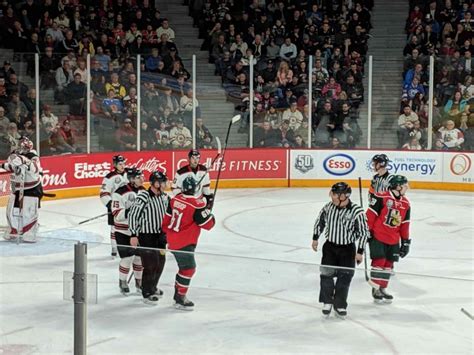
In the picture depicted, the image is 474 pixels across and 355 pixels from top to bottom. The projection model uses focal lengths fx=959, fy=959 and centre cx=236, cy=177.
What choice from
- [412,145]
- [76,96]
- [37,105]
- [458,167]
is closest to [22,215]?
[37,105]

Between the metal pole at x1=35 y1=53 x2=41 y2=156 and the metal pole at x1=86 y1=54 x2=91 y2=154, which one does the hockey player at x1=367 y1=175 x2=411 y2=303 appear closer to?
the metal pole at x1=35 y1=53 x2=41 y2=156

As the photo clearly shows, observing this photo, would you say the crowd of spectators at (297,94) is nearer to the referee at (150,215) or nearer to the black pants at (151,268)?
the referee at (150,215)

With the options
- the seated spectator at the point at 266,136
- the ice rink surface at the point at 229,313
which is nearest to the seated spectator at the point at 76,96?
the seated spectator at the point at 266,136

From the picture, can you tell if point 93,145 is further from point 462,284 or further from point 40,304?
point 462,284

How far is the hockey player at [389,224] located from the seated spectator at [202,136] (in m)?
7.84

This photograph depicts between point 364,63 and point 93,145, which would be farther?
point 364,63

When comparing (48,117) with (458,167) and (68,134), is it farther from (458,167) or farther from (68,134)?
(458,167)

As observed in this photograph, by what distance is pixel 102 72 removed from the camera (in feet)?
48.6

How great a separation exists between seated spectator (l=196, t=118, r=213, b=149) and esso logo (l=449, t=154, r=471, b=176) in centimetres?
409

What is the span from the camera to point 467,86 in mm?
15906

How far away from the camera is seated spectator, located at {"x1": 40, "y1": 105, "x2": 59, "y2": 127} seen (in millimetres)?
14148

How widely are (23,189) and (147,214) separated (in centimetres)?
356

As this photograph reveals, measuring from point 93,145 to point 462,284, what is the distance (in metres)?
11.1

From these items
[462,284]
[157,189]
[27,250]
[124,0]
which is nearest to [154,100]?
[124,0]
